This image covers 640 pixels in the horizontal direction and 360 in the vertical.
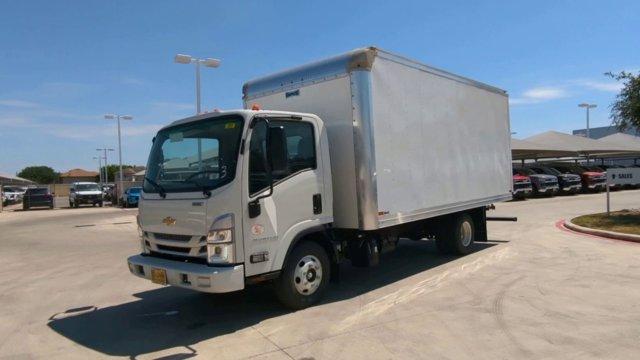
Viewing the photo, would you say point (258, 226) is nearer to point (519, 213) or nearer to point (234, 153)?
point (234, 153)

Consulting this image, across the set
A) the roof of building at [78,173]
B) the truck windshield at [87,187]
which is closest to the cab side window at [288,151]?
the truck windshield at [87,187]

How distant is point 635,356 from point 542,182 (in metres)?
24.0

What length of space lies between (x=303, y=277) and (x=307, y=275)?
0.08m

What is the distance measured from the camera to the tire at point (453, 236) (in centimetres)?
952

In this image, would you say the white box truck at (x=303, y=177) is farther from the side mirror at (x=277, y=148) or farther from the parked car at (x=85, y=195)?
the parked car at (x=85, y=195)

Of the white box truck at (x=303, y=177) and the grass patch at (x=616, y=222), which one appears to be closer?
the white box truck at (x=303, y=177)

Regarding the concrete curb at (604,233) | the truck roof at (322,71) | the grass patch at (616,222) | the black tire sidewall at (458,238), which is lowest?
the concrete curb at (604,233)

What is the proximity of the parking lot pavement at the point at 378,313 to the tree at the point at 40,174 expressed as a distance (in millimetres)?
152221

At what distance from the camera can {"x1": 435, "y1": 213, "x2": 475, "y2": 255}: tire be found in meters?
9.52

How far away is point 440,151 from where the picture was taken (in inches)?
337

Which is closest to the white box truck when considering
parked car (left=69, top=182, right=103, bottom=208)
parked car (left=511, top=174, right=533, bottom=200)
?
parked car (left=511, top=174, right=533, bottom=200)

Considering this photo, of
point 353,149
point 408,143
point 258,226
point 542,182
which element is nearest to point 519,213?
point 542,182

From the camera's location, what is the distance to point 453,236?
31.2 ft

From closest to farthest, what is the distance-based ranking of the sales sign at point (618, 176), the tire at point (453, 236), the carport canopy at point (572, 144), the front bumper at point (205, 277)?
1. the front bumper at point (205, 277)
2. the tire at point (453, 236)
3. the sales sign at point (618, 176)
4. the carport canopy at point (572, 144)
